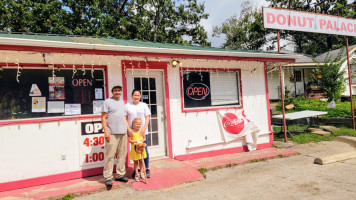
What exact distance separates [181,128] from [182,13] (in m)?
17.1

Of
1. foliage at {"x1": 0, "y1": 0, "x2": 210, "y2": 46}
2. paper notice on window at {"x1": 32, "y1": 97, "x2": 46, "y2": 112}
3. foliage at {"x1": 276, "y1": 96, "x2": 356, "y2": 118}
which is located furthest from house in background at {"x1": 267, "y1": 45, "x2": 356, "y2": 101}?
paper notice on window at {"x1": 32, "y1": 97, "x2": 46, "y2": 112}

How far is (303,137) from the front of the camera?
824 centimetres

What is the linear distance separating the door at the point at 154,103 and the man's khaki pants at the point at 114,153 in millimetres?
1261

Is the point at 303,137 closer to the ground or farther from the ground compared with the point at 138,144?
closer to the ground

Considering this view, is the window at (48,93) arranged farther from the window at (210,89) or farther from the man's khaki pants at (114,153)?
the window at (210,89)

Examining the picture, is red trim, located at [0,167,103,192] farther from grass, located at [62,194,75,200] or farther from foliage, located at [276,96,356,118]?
foliage, located at [276,96,356,118]

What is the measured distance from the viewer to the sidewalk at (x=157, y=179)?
401 cm

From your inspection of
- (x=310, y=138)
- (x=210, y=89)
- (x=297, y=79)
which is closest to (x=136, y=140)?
(x=210, y=89)

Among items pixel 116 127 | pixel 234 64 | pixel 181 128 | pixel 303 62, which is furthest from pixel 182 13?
pixel 116 127

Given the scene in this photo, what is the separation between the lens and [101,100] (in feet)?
16.9

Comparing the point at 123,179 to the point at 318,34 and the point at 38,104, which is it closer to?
the point at 38,104

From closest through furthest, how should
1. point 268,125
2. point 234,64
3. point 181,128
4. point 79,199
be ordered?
point 79,199 < point 181,128 < point 234,64 < point 268,125

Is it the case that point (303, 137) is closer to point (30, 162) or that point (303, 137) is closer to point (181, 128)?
point (181, 128)

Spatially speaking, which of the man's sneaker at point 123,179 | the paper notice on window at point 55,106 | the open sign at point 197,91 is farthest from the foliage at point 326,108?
the paper notice on window at point 55,106
